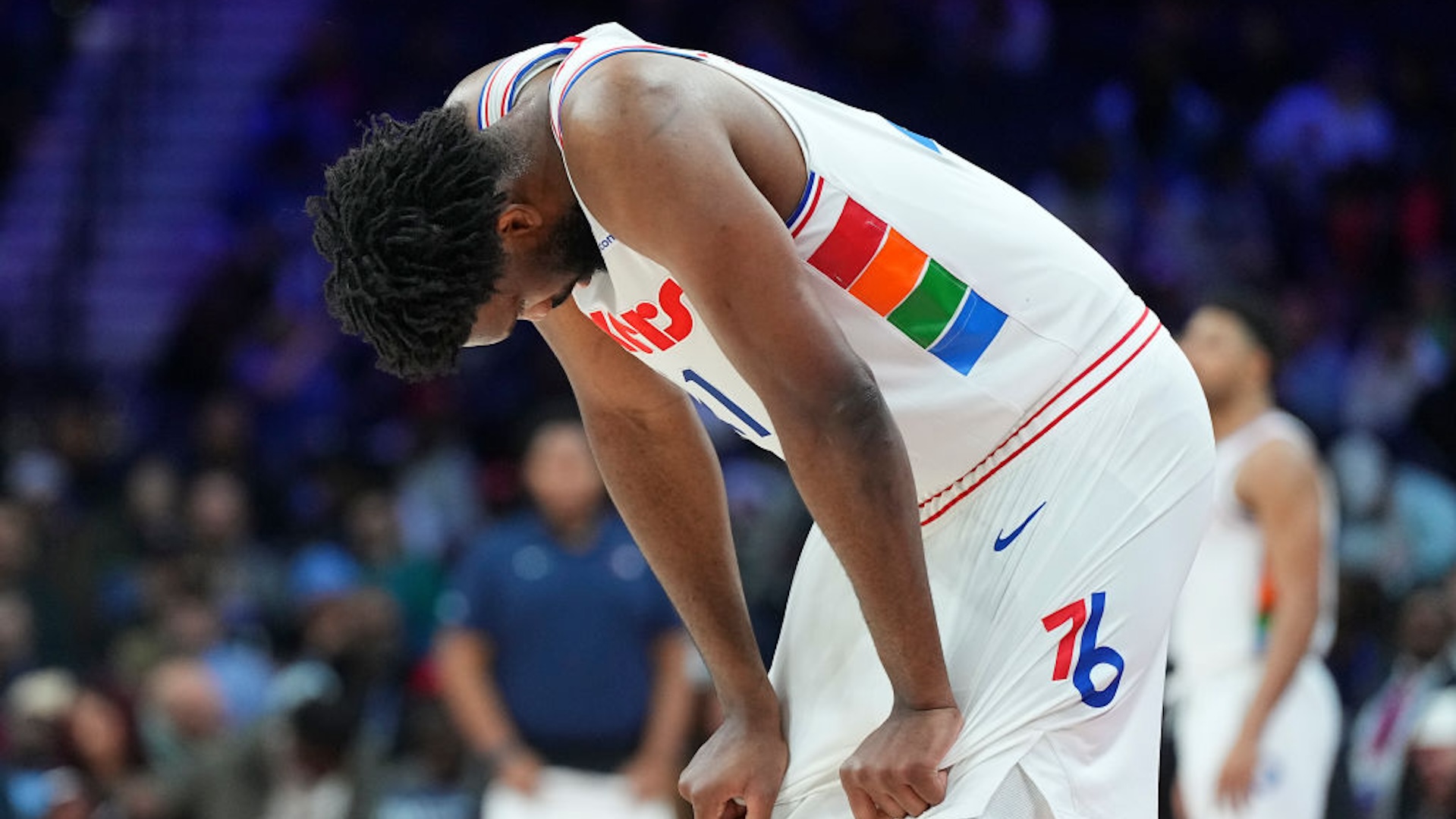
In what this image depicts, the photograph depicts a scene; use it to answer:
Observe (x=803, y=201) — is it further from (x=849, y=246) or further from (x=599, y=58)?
(x=599, y=58)

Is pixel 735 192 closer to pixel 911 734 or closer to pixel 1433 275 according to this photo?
pixel 911 734

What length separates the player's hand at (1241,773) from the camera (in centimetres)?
591

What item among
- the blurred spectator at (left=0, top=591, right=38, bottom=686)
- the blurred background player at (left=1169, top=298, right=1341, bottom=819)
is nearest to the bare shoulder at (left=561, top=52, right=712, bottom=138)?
the blurred background player at (left=1169, top=298, right=1341, bottom=819)

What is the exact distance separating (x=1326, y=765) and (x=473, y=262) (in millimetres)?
4303

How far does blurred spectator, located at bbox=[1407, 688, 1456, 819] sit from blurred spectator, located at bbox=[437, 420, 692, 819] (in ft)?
8.47

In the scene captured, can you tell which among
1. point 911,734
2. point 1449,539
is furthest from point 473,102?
point 1449,539

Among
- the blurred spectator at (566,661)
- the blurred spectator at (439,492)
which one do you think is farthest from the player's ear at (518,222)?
the blurred spectator at (439,492)

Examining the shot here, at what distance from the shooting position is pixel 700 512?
3.30 metres

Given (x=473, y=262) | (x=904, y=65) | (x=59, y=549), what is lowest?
(x=59, y=549)

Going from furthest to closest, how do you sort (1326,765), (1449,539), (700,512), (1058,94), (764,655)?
(1058,94) → (1449,539) → (764,655) → (1326,765) → (700,512)

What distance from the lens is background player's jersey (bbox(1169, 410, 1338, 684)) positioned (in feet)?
20.1

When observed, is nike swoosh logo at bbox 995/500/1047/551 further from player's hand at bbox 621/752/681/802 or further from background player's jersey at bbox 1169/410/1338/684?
player's hand at bbox 621/752/681/802

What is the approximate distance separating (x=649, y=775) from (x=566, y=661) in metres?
0.48

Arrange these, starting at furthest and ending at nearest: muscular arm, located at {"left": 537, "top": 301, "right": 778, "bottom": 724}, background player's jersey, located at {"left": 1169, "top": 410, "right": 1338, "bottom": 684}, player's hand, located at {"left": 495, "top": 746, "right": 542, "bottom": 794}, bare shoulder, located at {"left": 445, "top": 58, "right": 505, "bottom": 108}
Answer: player's hand, located at {"left": 495, "top": 746, "right": 542, "bottom": 794} < background player's jersey, located at {"left": 1169, "top": 410, "right": 1338, "bottom": 684} < muscular arm, located at {"left": 537, "top": 301, "right": 778, "bottom": 724} < bare shoulder, located at {"left": 445, "top": 58, "right": 505, "bottom": 108}
